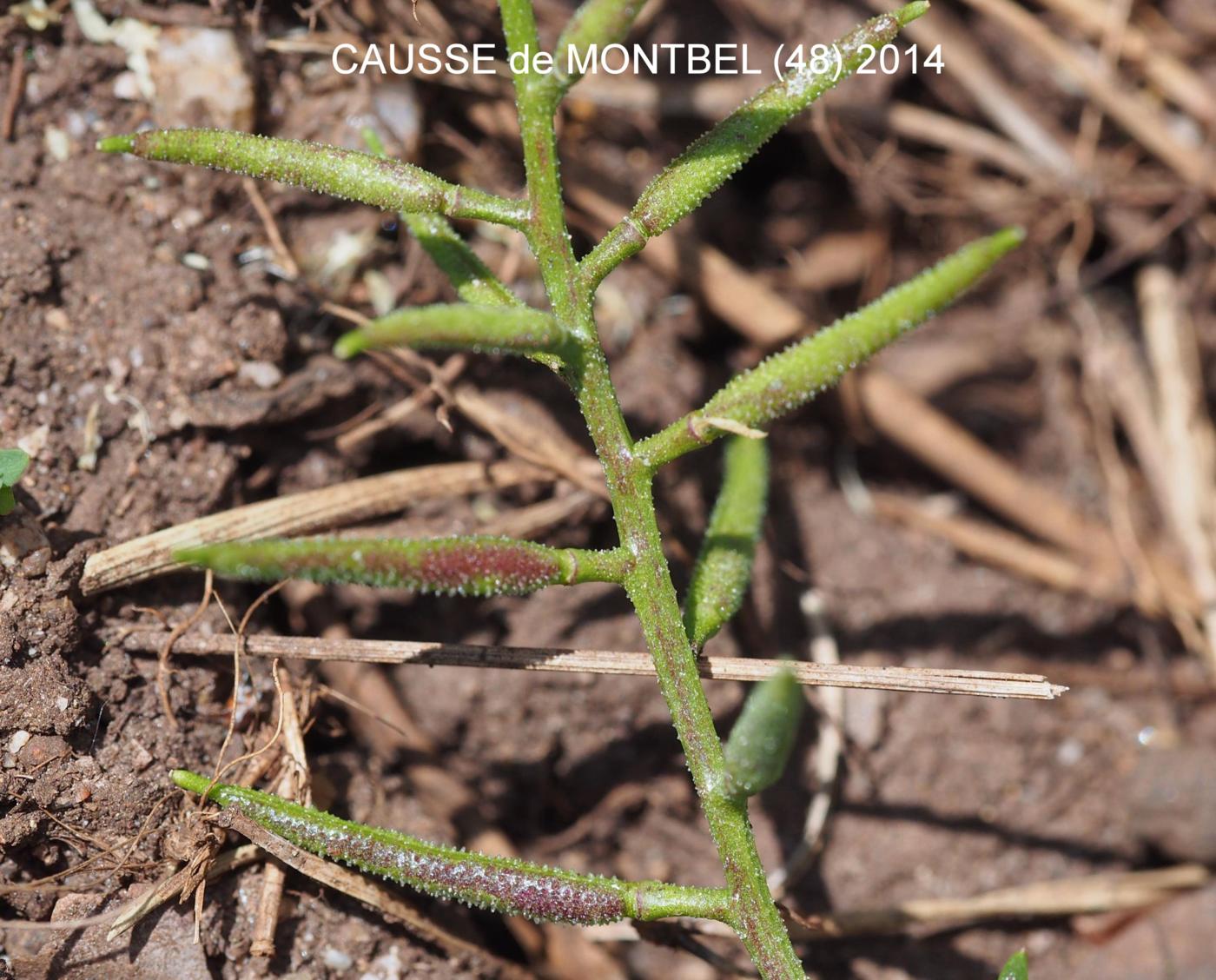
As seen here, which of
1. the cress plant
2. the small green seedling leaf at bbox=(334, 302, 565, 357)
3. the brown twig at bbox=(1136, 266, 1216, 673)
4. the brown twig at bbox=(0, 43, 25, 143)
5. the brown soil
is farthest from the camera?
the brown twig at bbox=(1136, 266, 1216, 673)

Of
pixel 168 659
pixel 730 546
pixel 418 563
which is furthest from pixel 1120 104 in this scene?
pixel 168 659

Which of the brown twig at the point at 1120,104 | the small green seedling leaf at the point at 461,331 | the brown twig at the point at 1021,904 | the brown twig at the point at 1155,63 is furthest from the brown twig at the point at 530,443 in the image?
the brown twig at the point at 1155,63

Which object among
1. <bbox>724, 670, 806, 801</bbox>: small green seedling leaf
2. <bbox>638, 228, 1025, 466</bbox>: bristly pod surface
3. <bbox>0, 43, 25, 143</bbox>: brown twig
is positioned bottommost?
<bbox>724, 670, 806, 801</bbox>: small green seedling leaf

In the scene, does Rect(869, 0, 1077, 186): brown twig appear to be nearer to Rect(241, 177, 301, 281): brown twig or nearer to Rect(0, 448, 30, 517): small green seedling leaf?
Rect(241, 177, 301, 281): brown twig

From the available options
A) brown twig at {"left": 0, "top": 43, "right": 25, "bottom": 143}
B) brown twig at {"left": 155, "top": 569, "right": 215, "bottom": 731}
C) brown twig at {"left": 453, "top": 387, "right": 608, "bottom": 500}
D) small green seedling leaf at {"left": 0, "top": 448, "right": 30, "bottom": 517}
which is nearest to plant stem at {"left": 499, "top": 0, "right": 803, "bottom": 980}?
brown twig at {"left": 453, "top": 387, "right": 608, "bottom": 500}

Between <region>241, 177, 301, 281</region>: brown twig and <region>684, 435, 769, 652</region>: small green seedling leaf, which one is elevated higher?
<region>241, 177, 301, 281</region>: brown twig

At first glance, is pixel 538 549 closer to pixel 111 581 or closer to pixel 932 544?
pixel 111 581

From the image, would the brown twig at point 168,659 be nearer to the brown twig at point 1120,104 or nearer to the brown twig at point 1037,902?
the brown twig at point 1037,902
